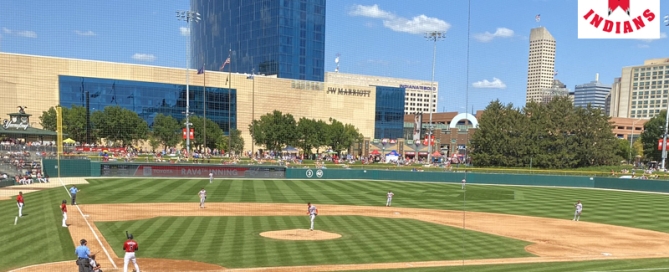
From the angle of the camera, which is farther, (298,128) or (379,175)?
(298,128)

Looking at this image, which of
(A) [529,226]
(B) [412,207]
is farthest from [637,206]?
(B) [412,207]

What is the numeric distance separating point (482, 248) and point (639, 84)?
14116 centimetres

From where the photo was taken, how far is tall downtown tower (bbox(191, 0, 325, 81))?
83438 mm

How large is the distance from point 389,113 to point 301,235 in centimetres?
7712

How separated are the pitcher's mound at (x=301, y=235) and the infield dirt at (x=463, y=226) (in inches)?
165

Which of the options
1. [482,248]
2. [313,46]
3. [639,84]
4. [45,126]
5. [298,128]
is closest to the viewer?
[482,248]

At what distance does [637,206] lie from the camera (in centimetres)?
3177

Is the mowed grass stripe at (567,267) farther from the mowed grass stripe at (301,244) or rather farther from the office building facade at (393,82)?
the office building facade at (393,82)

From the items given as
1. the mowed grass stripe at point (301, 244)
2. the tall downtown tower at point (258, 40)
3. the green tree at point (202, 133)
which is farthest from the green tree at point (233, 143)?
the mowed grass stripe at point (301, 244)

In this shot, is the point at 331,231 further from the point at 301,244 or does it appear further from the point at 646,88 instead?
the point at 646,88

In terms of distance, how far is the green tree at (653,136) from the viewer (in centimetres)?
6969

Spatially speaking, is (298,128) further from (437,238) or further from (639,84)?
(639,84)

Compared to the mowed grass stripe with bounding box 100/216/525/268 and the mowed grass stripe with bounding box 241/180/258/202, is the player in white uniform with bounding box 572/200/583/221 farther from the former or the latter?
the mowed grass stripe with bounding box 241/180/258/202

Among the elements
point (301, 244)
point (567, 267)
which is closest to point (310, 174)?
point (301, 244)
